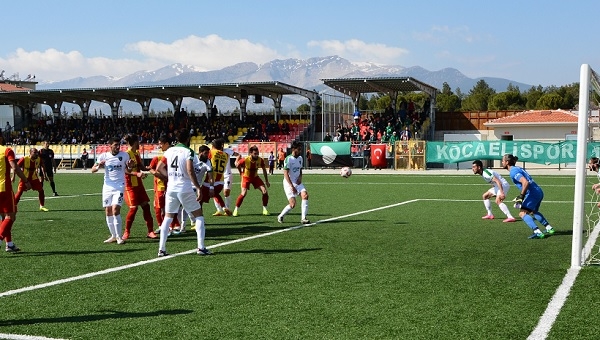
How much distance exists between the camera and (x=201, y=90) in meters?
54.9

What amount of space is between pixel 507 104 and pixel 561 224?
93203mm

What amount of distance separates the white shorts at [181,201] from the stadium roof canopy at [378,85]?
1525 inches

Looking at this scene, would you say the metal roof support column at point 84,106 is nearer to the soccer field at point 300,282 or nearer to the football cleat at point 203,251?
the soccer field at point 300,282

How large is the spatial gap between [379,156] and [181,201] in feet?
109

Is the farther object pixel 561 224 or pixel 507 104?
pixel 507 104

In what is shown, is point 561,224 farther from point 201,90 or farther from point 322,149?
point 201,90

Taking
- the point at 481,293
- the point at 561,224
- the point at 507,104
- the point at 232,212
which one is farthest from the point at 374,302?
the point at 507,104

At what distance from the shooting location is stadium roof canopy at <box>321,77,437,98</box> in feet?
161

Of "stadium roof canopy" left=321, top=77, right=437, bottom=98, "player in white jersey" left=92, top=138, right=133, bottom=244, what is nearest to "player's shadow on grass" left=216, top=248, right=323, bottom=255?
"player in white jersey" left=92, top=138, right=133, bottom=244

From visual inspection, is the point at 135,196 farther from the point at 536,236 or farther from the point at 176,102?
the point at 176,102

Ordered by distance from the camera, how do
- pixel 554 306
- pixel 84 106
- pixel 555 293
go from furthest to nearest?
pixel 84 106 → pixel 555 293 → pixel 554 306

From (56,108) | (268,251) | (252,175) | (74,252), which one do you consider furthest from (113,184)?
(56,108)

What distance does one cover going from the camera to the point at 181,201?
10.3 m

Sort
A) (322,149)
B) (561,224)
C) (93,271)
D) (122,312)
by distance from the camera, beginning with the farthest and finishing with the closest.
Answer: (322,149) < (561,224) < (93,271) < (122,312)
